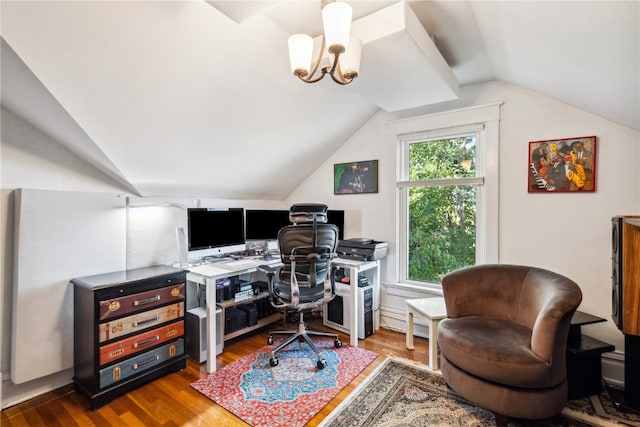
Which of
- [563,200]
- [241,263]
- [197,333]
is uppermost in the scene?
[563,200]

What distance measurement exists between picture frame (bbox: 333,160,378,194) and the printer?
2.07ft

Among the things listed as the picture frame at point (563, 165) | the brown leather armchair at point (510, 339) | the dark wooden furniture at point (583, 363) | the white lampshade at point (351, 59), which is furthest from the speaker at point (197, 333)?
the picture frame at point (563, 165)

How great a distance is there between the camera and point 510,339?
70.3 inches

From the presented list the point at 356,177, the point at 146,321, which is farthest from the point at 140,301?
the point at 356,177

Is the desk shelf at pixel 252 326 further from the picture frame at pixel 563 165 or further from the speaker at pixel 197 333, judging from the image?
the picture frame at pixel 563 165

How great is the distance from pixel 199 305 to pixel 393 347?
1.91 m

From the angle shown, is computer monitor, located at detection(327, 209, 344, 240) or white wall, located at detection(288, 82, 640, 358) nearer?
white wall, located at detection(288, 82, 640, 358)

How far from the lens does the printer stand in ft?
9.93

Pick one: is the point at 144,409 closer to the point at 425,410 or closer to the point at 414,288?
the point at 425,410

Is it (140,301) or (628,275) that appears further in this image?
(140,301)

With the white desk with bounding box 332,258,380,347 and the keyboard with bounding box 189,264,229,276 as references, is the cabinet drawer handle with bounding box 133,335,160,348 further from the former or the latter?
the white desk with bounding box 332,258,380,347

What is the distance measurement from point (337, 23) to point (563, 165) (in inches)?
87.8

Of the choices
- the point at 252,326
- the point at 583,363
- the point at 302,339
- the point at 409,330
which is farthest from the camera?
the point at 252,326

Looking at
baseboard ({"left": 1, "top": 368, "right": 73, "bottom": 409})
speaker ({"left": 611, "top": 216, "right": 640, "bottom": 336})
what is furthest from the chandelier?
baseboard ({"left": 1, "top": 368, "right": 73, "bottom": 409})
